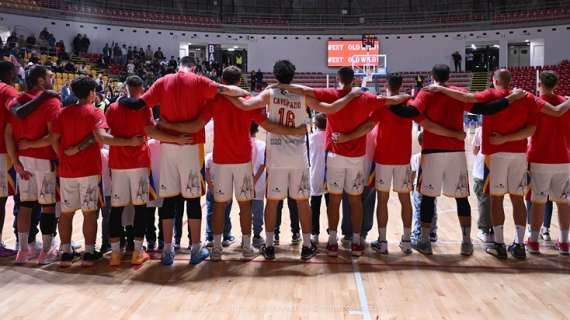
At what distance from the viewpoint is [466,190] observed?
4836 mm

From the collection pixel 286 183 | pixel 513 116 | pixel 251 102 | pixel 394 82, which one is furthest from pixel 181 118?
pixel 513 116

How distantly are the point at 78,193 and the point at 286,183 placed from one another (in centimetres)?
199

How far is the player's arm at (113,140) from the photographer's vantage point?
4.42 meters

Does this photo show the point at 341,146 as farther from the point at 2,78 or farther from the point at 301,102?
the point at 2,78

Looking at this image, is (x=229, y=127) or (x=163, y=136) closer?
(x=163, y=136)

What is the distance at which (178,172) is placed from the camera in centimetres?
459

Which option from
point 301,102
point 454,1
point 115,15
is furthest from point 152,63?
point 301,102

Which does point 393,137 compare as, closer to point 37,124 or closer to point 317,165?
point 317,165

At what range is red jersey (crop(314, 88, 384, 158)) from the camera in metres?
4.77

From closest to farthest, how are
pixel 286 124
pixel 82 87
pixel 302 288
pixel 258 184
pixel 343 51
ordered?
pixel 302 288 < pixel 82 87 < pixel 286 124 < pixel 258 184 < pixel 343 51

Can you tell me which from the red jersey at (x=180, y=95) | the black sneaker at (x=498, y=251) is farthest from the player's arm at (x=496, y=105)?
the red jersey at (x=180, y=95)

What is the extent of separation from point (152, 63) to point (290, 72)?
2331 cm

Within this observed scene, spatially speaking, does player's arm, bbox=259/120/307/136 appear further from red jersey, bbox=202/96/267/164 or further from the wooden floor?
the wooden floor

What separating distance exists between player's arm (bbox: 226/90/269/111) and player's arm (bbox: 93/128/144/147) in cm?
96
